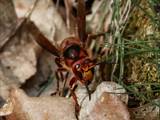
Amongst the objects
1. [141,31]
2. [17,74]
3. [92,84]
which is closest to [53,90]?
[17,74]

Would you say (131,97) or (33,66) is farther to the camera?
(33,66)

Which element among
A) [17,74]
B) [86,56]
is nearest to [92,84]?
[86,56]

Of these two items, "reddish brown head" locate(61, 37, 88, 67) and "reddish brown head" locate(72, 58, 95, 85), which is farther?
"reddish brown head" locate(61, 37, 88, 67)

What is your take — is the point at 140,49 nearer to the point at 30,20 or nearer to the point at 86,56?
the point at 86,56

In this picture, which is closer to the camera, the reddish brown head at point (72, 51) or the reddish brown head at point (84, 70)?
the reddish brown head at point (84, 70)

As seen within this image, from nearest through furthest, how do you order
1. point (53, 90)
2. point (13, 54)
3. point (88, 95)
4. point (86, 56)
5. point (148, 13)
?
point (88, 95) → point (148, 13) → point (86, 56) → point (53, 90) → point (13, 54)

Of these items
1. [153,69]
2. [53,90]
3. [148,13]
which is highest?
[148,13]

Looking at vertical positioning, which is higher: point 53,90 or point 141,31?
point 141,31

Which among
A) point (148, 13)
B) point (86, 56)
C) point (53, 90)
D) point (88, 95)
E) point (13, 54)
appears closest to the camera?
point (88, 95)

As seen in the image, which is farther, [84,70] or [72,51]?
[72,51]
